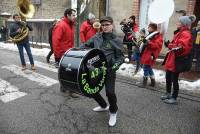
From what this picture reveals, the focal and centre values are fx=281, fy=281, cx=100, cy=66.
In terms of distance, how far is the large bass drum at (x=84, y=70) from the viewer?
3.98 meters

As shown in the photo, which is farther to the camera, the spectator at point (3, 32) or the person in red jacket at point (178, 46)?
the spectator at point (3, 32)

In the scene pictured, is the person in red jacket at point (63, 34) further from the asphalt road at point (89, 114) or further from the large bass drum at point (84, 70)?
the large bass drum at point (84, 70)

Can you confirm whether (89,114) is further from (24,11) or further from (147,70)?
(24,11)

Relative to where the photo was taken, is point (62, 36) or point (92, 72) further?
point (62, 36)

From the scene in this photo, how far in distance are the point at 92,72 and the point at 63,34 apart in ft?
6.93

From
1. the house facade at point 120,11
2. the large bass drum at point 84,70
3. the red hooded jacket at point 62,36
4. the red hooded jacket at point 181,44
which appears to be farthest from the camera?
the house facade at point 120,11

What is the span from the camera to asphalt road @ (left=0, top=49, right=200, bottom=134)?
439 cm

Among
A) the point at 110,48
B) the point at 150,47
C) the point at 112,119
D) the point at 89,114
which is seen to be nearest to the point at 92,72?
the point at 110,48

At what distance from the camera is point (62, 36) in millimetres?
5918

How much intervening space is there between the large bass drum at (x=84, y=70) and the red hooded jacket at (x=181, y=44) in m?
1.72

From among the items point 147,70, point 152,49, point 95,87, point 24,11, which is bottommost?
point 147,70

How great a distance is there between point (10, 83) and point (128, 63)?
4124mm

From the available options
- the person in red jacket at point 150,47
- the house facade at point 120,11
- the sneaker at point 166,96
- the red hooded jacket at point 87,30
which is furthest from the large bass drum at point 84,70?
the house facade at point 120,11

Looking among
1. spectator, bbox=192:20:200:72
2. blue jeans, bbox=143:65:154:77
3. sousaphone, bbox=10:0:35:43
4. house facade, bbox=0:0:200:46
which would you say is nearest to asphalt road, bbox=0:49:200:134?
blue jeans, bbox=143:65:154:77
